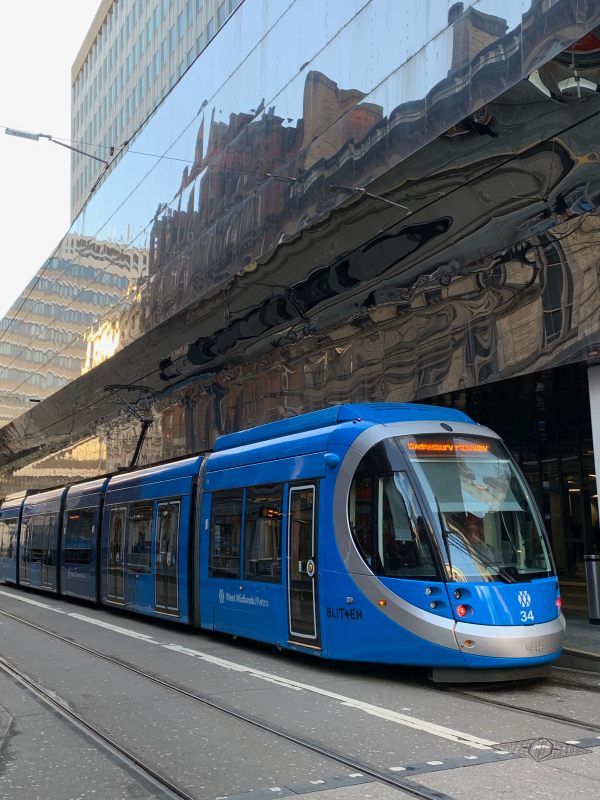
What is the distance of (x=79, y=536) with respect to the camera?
19.1 meters

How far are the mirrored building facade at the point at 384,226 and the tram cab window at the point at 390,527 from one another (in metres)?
4.51

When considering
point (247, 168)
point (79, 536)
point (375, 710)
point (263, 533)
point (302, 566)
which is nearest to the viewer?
point (375, 710)

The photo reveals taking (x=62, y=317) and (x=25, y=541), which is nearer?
(x=25, y=541)

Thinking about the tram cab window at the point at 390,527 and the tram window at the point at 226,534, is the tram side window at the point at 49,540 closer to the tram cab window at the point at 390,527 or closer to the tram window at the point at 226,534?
the tram window at the point at 226,534

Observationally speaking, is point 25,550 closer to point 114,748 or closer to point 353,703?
point 353,703

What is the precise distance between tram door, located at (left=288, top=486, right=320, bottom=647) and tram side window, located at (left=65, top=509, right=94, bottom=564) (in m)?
9.09

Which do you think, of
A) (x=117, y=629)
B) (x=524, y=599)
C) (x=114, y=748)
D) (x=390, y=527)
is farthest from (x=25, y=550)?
(x=114, y=748)

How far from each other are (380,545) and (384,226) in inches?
308

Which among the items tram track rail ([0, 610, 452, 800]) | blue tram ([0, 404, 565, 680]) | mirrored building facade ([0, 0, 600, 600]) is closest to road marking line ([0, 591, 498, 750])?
blue tram ([0, 404, 565, 680])

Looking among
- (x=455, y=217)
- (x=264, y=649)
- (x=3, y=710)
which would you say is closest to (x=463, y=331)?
(x=455, y=217)

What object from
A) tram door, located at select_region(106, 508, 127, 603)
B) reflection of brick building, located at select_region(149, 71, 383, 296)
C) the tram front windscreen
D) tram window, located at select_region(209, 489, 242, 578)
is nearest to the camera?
the tram front windscreen

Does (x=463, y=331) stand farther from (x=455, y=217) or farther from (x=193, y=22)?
(x=193, y=22)

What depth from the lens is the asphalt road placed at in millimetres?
5273

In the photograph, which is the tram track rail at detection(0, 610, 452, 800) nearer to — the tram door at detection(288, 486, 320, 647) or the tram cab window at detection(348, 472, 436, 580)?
the tram door at detection(288, 486, 320, 647)
